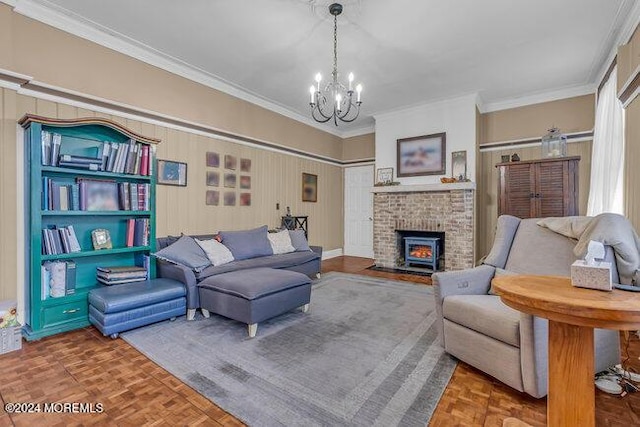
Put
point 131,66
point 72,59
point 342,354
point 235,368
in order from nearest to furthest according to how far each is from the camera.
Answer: point 235,368 < point 342,354 < point 72,59 < point 131,66

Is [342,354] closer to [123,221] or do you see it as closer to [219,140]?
[123,221]

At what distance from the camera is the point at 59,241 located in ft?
9.01

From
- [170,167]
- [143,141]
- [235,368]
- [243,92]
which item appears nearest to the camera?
[235,368]

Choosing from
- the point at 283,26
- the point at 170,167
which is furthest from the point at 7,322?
the point at 283,26

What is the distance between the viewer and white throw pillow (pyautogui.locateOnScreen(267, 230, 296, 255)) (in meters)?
4.49

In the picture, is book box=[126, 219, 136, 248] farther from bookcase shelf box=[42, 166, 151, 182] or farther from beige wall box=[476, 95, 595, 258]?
beige wall box=[476, 95, 595, 258]

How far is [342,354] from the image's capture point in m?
2.32

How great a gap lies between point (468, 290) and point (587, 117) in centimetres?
442

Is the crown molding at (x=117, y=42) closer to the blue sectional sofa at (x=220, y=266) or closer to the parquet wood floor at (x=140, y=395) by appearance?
the blue sectional sofa at (x=220, y=266)

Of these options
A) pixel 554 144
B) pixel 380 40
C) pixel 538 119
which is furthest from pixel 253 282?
pixel 538 119

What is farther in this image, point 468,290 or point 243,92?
point 243,92

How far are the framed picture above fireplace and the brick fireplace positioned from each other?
0.35 metres

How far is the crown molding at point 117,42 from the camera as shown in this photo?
284 centimetres

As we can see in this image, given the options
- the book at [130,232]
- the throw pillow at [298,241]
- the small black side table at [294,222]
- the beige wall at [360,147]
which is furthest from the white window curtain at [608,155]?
the book at [130,232]
